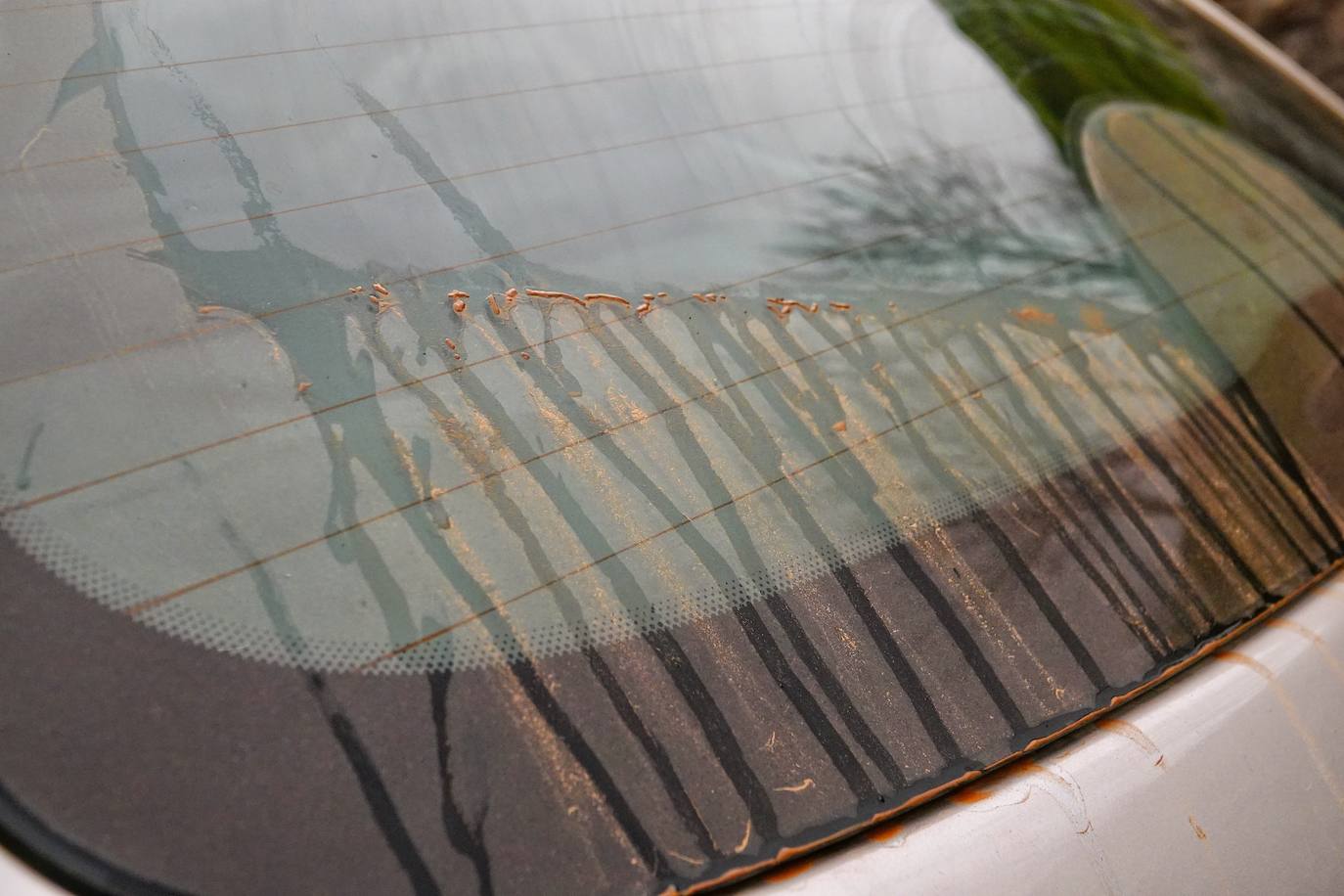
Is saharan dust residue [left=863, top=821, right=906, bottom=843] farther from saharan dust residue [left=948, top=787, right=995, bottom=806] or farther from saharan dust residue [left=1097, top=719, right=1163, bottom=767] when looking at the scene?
saharan dust residue [left=1097, top=719, right=1163, bottom=767]

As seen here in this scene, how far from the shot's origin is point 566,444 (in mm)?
996

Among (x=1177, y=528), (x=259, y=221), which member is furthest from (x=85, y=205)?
(x=1177, y=528)

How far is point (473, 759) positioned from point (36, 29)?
851 mm

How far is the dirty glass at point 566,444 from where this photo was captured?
83 cm

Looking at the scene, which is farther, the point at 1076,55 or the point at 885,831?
the point at 1076,55

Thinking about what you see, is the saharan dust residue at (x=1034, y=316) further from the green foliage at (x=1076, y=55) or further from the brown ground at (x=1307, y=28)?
the brown ground at (x=1307, y=28)

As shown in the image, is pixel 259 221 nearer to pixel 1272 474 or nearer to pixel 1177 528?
pixel 1177 528

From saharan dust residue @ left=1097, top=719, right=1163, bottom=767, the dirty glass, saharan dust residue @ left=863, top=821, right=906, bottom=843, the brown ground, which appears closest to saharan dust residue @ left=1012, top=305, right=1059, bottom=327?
the dirty glass

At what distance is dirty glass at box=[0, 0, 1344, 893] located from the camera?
831mm

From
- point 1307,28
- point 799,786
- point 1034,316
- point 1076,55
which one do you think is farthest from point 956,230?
point 1307,28

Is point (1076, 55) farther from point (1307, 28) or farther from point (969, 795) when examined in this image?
point (1307, 28)

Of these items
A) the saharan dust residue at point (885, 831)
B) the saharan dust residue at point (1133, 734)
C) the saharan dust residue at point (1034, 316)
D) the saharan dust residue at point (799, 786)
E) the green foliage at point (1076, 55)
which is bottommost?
the saharan dust residue at point (1133, 734)

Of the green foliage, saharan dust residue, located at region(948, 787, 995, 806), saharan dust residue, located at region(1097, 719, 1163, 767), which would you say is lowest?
saharan dust residue, located at region(1097, 719, 1163, 767)

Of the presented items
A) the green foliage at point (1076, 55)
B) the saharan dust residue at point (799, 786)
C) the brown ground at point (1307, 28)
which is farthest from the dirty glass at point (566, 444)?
the brown ground at point (1307, 28)
